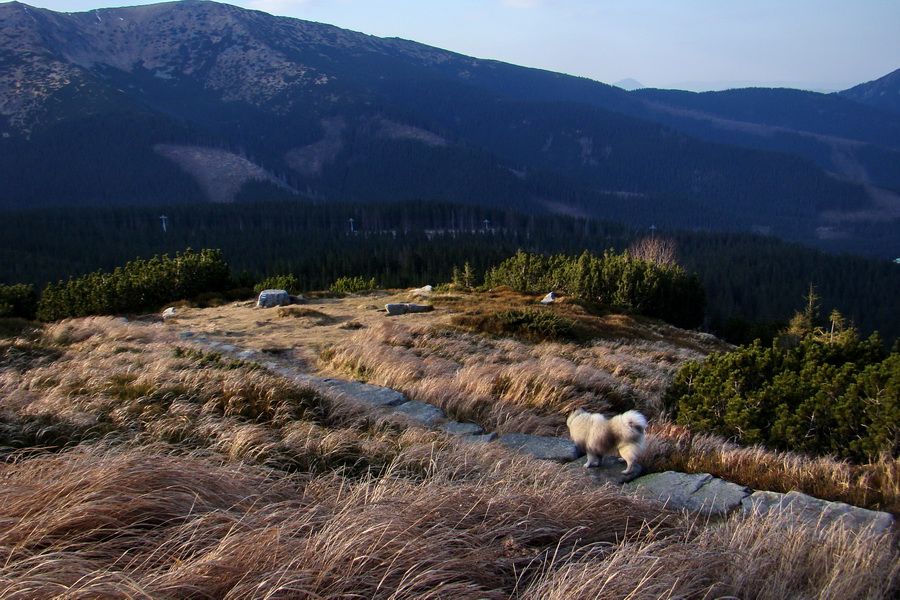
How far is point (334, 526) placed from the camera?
3127 millimetres

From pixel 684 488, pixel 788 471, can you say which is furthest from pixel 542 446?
pixel 788 471

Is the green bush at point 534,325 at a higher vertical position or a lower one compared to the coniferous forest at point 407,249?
higher

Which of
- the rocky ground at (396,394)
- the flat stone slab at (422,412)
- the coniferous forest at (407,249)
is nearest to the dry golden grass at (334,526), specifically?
the rocky ground at (396,394)

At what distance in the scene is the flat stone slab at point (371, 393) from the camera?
857cm

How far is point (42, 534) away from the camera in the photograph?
9.70 feet

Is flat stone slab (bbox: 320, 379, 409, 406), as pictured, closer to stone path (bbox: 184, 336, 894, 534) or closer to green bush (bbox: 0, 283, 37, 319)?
stone path (bbox: 184, 336, 894, 534)

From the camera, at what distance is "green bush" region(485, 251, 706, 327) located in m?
42.4

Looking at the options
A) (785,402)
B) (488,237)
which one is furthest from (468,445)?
(488,237)

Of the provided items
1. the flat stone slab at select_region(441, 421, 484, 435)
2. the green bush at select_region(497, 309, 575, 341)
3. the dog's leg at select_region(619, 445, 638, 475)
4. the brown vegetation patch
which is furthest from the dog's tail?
the brown vegetation patch

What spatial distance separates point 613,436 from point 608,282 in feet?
125

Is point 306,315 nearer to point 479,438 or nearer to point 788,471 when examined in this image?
point 479,438

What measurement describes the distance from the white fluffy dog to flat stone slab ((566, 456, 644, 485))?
54 mm

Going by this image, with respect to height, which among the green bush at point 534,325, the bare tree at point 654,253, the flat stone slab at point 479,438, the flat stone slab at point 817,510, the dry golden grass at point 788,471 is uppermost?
the flat stone slab at point 817,510

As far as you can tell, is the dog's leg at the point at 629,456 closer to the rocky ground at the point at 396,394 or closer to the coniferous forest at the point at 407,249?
the rocky ground at the point at 396,394
